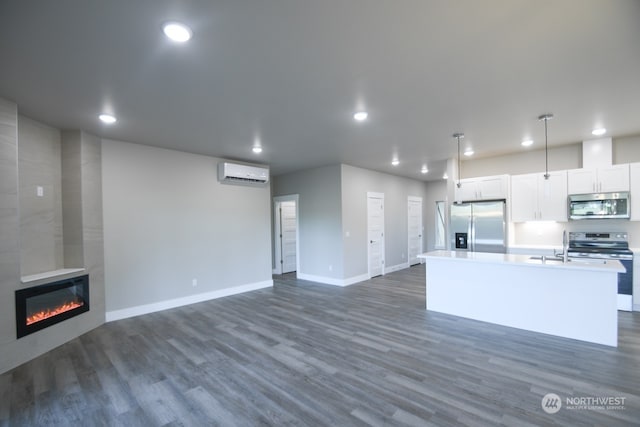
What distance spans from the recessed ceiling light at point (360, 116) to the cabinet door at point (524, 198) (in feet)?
12.3

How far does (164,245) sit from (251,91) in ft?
11.2

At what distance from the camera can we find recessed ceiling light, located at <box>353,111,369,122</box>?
3504mm

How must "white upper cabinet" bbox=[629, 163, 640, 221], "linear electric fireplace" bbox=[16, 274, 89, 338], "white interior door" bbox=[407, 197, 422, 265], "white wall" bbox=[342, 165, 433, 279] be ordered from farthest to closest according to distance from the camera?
1. "white interior door" bbox=[407, 197, 422, 265]
2. "white wall" bbox=[342, 165, 433, 279]
3. "white upper cabinet" bbox=[629, 163, 640, 221]
4. "linear electric fireplace" bbox=[16, 274, 89, 338]

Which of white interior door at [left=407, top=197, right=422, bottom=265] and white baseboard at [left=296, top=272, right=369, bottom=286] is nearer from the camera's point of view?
white baseboard at [left=296, top=272, right=369, bottom=286]

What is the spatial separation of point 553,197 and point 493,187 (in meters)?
0.96

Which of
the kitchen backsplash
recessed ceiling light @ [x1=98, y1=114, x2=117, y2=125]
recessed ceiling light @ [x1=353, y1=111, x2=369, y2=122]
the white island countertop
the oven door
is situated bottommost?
the oven door

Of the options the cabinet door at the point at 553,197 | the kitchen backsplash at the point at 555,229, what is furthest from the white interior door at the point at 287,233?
the cabinet door at the point at 553,197

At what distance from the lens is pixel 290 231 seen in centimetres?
823

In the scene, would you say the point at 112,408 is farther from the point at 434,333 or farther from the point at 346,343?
the point at 434,333

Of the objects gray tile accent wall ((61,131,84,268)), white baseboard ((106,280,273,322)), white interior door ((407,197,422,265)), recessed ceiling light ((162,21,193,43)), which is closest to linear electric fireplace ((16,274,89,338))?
gray tile accent wall ((61,131,84,268))

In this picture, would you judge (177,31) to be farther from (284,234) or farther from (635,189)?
(635,189)

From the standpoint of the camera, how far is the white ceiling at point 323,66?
71.3 inches

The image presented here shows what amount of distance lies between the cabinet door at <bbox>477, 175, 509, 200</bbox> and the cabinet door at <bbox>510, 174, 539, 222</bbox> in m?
0.18

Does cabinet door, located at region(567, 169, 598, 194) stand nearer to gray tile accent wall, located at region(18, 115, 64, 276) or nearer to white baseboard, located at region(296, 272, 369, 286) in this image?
white baseboard, located at region(296, 272, 369, 286)
